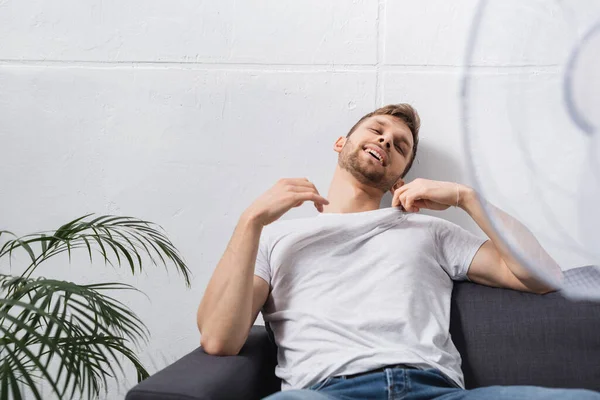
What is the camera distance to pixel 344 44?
78.0 inches

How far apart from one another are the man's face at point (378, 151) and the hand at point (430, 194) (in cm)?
12

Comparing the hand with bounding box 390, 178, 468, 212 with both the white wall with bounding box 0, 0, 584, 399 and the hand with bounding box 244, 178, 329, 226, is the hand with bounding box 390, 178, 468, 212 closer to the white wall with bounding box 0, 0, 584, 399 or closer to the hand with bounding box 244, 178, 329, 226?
the hand with bounding box 244, 178, 329, 226

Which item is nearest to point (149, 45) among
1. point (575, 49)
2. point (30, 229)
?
point (30, 229)

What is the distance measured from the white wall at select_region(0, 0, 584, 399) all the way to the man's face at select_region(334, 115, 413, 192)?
→ 0.18m

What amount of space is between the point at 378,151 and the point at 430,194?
209 mm

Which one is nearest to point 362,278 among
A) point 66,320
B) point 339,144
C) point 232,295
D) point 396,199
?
point 396,199

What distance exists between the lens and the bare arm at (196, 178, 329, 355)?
4.79 feet

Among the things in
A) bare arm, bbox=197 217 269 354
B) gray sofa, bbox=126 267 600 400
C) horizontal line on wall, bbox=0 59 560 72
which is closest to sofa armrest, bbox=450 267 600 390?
gray sofa, bbox=126 267 600 400

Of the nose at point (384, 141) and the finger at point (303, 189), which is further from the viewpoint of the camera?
the nose at point (384, 141)

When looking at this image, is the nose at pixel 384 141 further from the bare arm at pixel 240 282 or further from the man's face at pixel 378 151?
the bare arm at pixel 240 282

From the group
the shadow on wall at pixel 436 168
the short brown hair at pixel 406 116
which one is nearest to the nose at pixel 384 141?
the short brown hair at pixel 406 116

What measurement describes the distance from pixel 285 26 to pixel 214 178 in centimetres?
50

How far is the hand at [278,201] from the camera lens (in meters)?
1.52

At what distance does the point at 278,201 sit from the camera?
5.02 feet
